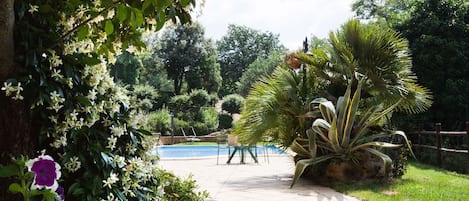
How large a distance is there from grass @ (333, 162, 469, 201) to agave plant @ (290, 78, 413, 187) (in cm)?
39

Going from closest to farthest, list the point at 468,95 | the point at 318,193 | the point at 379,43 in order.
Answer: the point at 318,193, the point at 379,43, the point at 468,95

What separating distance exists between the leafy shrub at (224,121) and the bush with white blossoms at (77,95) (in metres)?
20.4

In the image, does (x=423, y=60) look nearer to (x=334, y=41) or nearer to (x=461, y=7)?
(x=461, y=7)

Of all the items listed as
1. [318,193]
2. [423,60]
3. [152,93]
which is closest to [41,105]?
[318,193]

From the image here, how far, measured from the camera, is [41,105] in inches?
66.6

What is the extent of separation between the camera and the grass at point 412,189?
5113 millimetres

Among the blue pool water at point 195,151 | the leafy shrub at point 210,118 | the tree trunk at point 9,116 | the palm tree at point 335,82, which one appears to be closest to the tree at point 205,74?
the leafy shrub at point 210,118

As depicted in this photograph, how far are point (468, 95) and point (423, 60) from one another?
4.92 ft

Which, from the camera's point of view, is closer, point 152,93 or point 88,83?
point 88,83

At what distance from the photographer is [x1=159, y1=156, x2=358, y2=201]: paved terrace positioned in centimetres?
525

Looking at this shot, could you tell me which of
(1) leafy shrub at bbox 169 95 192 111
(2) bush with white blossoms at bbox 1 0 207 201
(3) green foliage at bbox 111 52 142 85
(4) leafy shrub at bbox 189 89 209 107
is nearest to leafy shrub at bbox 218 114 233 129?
(4) leafy shrub at bbox 189 89 209 107

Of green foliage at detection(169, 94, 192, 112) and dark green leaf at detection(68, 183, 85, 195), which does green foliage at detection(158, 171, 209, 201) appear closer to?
dark green leaf at detection(68, 183, 85, 195)

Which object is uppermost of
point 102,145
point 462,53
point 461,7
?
point 461,7

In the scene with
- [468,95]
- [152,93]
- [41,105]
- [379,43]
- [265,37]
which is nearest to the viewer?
[41,105]
